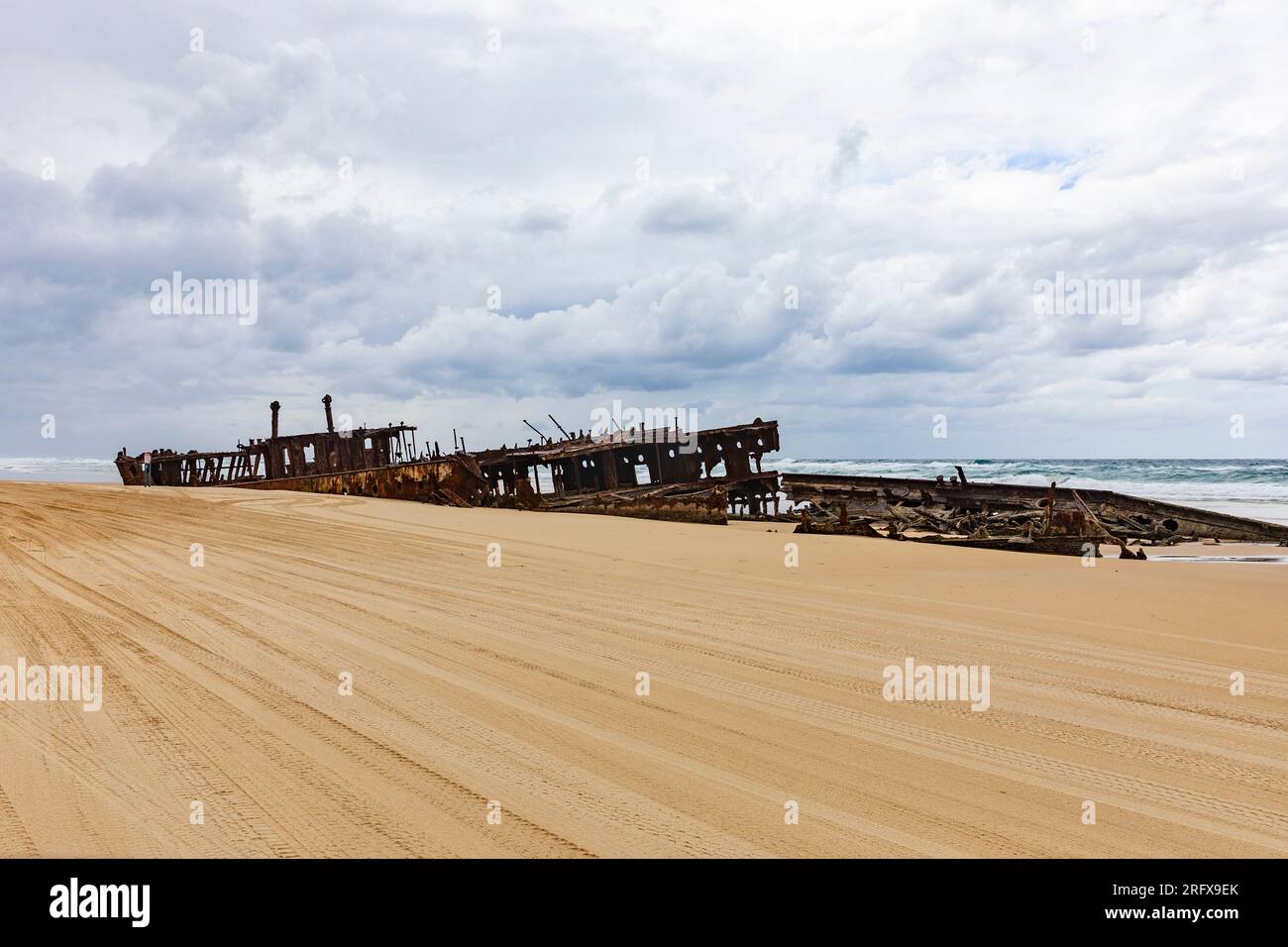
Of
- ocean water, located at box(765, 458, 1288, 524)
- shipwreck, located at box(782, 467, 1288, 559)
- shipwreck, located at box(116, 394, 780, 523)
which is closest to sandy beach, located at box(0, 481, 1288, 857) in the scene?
shipwreck, located at box(782, 467, 1288, 559)

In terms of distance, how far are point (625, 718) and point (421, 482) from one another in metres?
21.6

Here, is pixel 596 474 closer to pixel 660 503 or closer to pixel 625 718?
pixel 660 503

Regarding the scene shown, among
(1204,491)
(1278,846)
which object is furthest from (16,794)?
(1204,491)

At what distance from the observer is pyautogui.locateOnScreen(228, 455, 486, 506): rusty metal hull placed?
2444cm

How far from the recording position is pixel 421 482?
24.8 metres

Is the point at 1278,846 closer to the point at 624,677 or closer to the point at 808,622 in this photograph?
the point at 624,677

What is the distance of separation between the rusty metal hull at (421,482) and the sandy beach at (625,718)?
49.7 feet

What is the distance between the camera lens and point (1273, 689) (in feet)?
16.5

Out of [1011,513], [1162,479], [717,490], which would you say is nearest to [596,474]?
[717,490]

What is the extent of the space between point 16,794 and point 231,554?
7.46 metres

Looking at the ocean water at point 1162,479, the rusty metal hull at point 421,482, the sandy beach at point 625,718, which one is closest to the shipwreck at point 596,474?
the rusty metal hull at point 421,482
